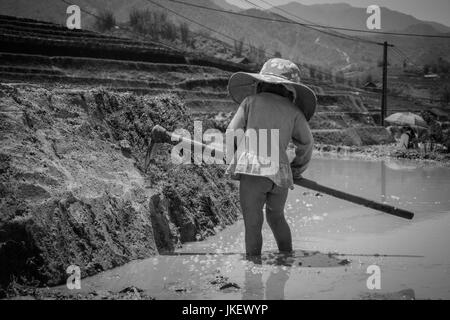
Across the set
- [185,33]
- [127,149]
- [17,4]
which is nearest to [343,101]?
[127,149]

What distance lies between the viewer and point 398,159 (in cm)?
1916

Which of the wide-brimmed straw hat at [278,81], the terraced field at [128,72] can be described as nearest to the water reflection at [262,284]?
the wide-brimmed straw hat at [278,81]

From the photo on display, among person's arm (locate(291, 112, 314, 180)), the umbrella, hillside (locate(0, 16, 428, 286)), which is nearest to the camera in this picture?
hillside (locate(0, 16, 428, 286))

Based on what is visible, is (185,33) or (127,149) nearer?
(127,149)

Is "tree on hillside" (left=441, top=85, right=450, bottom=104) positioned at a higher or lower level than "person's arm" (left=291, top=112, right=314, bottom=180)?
higher

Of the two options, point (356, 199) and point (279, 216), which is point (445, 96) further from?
point (279, 216)

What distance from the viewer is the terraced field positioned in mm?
27234

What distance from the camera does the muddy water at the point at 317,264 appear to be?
3.97 meters

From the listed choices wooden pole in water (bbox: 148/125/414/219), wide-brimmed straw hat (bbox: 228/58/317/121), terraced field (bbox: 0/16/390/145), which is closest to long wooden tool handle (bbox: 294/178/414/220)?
wooden pole in water (bbox: 148/125/414/219)

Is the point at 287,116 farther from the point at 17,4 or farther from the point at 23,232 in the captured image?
the point at 17,4

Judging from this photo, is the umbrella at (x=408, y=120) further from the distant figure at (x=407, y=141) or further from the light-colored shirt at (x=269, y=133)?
the light-colored shirt at (x=269, y=133)

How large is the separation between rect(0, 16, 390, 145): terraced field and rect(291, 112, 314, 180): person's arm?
62.8ft

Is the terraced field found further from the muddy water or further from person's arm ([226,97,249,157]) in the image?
person's arm ([226,97,249,157])

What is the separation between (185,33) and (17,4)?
114040 mm
